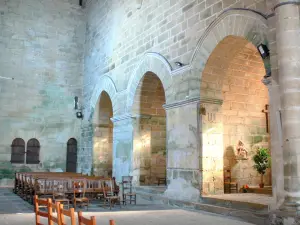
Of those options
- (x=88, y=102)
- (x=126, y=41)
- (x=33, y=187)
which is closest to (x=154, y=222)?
(x=33, y=187)

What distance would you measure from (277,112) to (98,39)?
10.1 metres

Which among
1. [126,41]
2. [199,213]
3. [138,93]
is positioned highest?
[126,41]

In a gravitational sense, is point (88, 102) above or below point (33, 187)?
above

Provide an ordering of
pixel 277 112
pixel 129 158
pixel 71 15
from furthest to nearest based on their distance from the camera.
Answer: pixel 71 15 → pixel 129 158 → pixel 277 112

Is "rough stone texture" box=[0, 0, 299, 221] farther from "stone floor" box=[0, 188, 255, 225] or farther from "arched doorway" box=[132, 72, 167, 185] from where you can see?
"stone floor" box=[0, 188, 255, 225]

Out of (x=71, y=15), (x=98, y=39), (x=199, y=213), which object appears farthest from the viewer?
(x=71, y=15)

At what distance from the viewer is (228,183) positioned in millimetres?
9164

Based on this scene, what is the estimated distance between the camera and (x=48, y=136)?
602 inches

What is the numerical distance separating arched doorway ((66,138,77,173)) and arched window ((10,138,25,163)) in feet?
6.03

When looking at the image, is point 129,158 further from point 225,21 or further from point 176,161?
point 225,21

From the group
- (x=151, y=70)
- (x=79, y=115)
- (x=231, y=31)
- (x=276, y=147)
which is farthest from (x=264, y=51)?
(x=79, y=115)

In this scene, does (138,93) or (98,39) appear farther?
(98,39)

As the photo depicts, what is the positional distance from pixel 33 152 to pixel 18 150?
58cm

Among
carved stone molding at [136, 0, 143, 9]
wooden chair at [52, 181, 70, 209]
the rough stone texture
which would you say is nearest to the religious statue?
the rough stone texture
